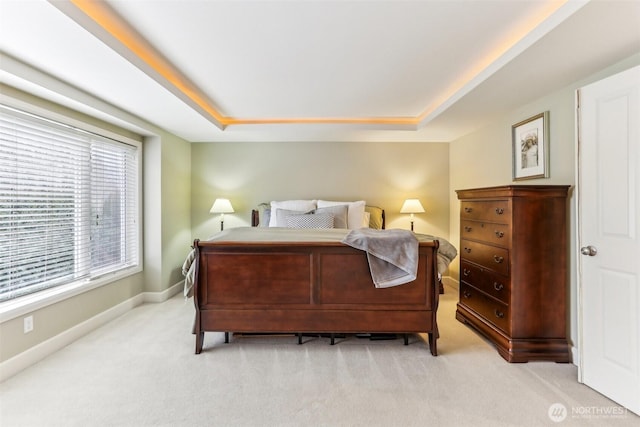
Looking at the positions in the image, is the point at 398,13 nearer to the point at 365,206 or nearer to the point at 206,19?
the point at 206,19

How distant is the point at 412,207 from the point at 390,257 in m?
2.18

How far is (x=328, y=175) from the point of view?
4672mm

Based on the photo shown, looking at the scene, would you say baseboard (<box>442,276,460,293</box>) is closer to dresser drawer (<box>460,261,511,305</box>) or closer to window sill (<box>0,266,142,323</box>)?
dresser drawer (<box>460,261,511,305</box>)

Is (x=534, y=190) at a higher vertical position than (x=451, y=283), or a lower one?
higher

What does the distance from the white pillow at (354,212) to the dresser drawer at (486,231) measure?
147cm

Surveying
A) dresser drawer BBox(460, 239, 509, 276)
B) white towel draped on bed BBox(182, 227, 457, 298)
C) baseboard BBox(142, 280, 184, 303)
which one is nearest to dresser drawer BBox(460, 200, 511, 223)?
dresser drawer BBox(460, 239, 509, 276)

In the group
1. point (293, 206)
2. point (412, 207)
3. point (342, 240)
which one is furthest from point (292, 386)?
point (412, 207)

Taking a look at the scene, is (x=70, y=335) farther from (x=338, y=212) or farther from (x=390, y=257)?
(x=338, y=212)

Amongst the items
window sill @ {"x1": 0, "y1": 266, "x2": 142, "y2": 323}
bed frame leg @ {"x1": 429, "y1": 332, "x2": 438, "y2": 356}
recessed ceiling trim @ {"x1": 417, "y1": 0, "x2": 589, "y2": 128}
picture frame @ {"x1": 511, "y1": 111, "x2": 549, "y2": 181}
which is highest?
recessed ceiling trim @ {"x1": 417, "y1": 0, "x2": 589, "y2": 128}

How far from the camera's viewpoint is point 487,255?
8.70ft

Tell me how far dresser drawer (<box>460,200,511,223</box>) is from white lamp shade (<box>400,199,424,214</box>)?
1.21 m

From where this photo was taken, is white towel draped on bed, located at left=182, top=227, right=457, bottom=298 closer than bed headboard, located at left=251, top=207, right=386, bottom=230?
Yes

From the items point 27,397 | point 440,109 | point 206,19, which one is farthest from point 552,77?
point 27,397

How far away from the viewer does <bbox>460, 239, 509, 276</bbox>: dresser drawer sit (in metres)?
2.42
